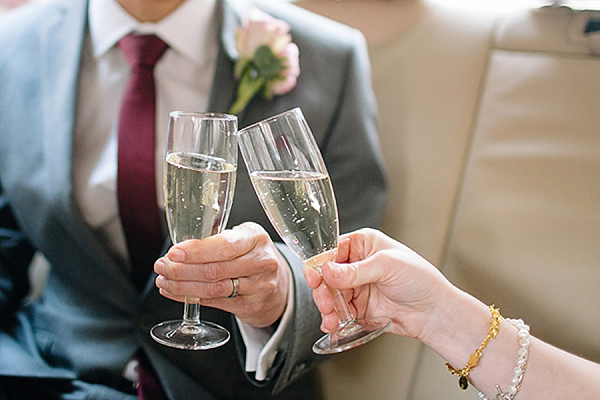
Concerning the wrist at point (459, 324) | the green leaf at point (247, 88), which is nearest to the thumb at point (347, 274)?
the wrist at point (459, 324)

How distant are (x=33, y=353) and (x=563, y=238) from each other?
0.99 metres

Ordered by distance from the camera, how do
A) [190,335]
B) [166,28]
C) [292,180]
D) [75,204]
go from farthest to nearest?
[166,28], [75,204], [190,335], [292,180]

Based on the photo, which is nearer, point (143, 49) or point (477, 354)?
point (477, 354)

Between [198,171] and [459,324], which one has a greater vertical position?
[198,171]

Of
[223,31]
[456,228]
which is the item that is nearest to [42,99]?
[223,31]

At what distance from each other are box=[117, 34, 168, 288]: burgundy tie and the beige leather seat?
15.9 inches

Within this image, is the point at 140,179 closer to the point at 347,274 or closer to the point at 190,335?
the point at 190,335

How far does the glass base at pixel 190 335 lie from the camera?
705 mm

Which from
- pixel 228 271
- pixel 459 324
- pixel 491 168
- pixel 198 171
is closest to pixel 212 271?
pixel 228 271

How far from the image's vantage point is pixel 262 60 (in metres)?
1.09

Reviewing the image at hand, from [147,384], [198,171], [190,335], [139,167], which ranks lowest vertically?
[147,384]

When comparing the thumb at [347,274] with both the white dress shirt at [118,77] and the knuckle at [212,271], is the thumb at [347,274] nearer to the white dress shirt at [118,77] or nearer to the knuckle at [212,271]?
the knuckle at [212,271]

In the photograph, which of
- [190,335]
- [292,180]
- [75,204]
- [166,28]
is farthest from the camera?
[166,28]

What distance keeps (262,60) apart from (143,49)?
241 mm
